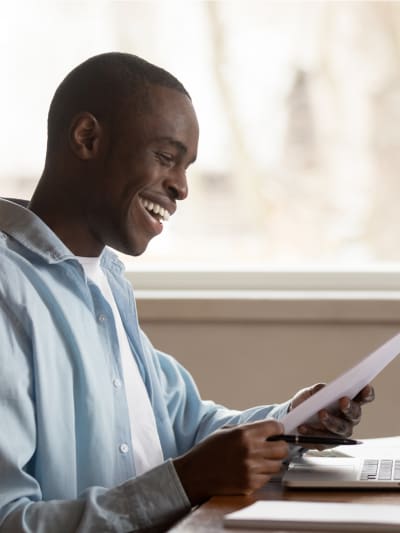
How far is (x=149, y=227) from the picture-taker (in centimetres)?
162

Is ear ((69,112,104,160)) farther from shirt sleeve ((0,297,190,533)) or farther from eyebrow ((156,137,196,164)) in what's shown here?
shirt sleeve ((0,297,190,533))

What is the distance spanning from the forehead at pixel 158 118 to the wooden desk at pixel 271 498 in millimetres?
525

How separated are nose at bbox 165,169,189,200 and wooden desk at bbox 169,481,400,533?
47 centimetres

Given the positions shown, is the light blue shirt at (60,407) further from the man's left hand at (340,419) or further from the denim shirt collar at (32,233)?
the man's left hand at (340,419)

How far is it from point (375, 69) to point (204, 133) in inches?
19.4

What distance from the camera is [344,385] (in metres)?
1.44

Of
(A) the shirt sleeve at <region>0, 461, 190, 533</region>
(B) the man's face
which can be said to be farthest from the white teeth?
(A) the shirt sleeve at <region>0, 461, 190, 533</region>

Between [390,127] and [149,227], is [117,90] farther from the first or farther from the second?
[390,127]

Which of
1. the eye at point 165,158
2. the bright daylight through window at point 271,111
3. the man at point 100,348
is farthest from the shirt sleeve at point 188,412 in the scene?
the bright daylight through window at point 271,111

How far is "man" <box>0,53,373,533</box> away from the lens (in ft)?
4.20

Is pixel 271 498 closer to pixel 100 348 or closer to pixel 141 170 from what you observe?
pixel 100 348

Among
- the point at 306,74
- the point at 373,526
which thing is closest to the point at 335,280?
the point at 306,74

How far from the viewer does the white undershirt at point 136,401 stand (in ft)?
5.16

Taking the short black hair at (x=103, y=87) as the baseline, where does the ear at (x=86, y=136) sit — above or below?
below
